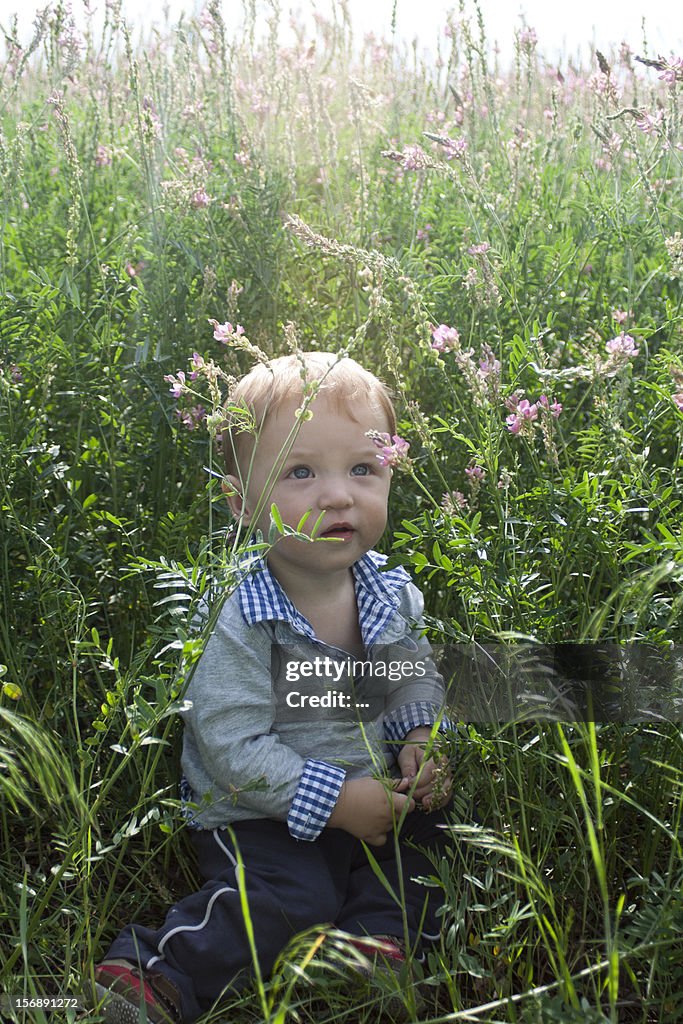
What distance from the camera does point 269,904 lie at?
1.87m

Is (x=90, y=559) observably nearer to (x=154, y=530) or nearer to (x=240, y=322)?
(x=154, y=530)

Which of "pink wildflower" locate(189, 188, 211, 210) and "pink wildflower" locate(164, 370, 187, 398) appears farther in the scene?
"pink wildflower" locate(189, 188, 211, 210)

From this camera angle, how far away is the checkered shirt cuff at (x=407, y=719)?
2191 millimetres

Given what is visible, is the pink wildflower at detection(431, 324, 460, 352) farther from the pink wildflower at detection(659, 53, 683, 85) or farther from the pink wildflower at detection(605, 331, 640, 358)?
the pink wildflower at detection(659, 53, 683, 85)

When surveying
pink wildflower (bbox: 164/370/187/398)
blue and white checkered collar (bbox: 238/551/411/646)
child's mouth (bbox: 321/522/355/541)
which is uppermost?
pink wildflower (bbox: 164/370/187/398)

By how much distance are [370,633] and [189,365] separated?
961 mm

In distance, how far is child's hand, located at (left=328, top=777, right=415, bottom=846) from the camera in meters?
2.00

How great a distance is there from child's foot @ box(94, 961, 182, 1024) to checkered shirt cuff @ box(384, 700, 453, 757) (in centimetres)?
67

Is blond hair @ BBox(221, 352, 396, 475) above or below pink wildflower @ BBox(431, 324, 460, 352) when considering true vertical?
below

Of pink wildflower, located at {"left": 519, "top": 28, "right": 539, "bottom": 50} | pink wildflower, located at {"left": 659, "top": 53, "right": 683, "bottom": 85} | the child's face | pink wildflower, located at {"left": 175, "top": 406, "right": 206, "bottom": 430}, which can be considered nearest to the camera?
the child's face

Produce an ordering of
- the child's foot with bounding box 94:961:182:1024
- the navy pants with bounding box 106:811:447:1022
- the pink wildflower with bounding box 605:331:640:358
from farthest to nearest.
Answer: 1. the pink wildflower with bounding box 605:331:640:358
2. the navy pants with bounding box 106:811:447:1022
3. the child's foot with bounding box 94:961:182:1024

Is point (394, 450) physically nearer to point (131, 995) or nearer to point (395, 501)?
point (395, 501)

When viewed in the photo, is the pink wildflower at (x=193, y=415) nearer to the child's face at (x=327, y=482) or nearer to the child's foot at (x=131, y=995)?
the child's face at (x=327, y=482)

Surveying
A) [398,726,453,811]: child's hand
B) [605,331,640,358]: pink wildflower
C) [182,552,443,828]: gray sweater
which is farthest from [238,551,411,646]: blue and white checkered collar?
[605,331,640,358]: pink wildflower
